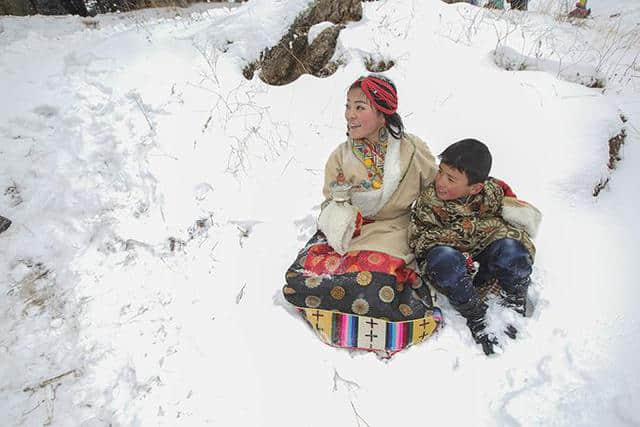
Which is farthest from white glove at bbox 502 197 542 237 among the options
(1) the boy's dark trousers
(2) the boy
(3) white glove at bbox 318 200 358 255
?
(3) white glove at bbox 318 200 358 255

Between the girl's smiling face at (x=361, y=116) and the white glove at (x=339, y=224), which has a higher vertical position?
the girl's smiling face at (x=361, y=116)

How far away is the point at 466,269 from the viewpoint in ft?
6.74

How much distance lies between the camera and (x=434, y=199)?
217 cm

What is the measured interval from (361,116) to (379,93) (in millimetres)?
158

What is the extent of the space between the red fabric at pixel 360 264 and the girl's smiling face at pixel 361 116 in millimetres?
729

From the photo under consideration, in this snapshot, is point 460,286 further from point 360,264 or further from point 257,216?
point 257,216

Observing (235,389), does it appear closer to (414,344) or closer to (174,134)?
(414,344)

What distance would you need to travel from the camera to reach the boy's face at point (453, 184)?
1.99 metres

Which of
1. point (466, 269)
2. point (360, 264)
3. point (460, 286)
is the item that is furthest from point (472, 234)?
point (360, 264)

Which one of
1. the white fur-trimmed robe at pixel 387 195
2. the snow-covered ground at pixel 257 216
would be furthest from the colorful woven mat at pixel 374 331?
the white fur-trimmed robe at pixel 387 195

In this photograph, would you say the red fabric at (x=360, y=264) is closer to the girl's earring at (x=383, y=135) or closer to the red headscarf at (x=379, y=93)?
the girl's earring at (x=383, y=135)

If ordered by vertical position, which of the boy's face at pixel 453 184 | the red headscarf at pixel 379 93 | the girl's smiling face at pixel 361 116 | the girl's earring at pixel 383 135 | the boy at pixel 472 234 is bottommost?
the boy at pixel 472 234

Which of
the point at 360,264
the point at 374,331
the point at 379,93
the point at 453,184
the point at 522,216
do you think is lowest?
the point at 374,331

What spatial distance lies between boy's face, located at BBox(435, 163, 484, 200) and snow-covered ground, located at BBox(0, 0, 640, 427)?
28.2 inches
